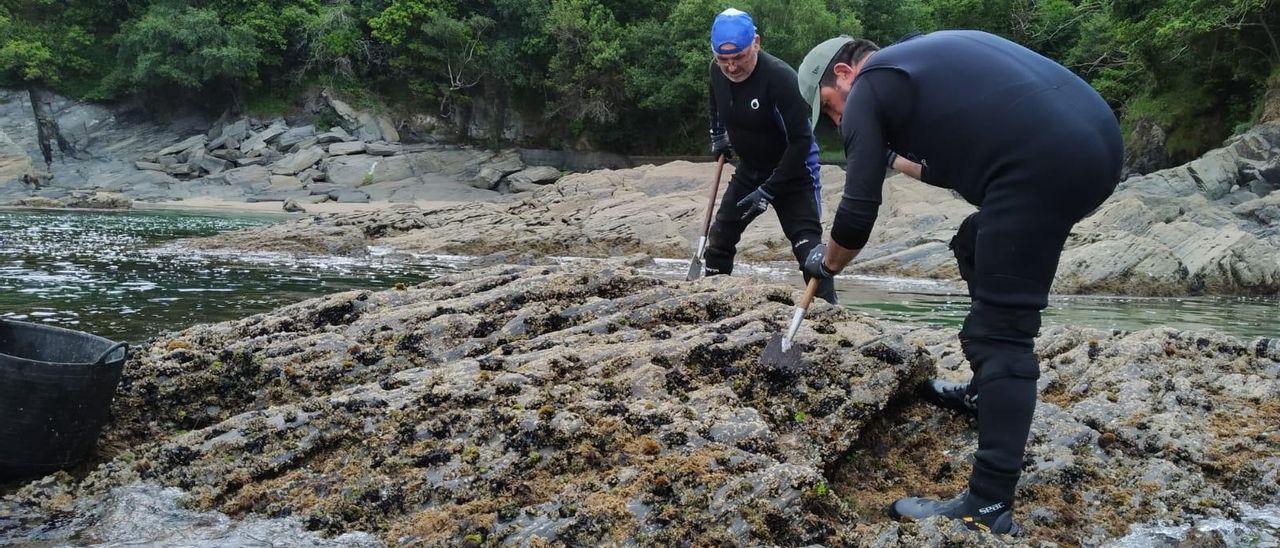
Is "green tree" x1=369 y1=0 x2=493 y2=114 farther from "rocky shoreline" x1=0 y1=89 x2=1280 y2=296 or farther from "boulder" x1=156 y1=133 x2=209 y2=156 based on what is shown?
"boulder" x1=156 y1=133 x2=209 y2=156

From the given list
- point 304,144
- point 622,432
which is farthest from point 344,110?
point 622,432

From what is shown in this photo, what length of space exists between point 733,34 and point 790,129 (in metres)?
0.67

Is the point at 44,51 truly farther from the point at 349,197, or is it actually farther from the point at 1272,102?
the point at 1272,102

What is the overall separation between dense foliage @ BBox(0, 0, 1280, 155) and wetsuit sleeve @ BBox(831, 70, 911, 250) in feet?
104

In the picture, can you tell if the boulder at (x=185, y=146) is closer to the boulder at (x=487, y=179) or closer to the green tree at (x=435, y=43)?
the green tree at (x=435, y=43)

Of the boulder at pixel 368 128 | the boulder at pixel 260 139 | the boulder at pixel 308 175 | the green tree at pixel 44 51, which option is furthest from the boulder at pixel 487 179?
the green tree at pixel 44 51

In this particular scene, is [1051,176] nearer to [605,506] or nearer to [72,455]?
[605,506]

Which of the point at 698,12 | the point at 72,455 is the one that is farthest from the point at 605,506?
the point at 698,12

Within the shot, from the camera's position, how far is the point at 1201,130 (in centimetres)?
2559

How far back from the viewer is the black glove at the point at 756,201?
5605mm

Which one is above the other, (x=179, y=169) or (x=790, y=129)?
(x=790, y=129)

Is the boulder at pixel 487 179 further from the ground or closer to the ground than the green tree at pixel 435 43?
closer to the ground

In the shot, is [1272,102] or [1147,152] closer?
[1272,102]

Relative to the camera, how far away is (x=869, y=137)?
3223mm
